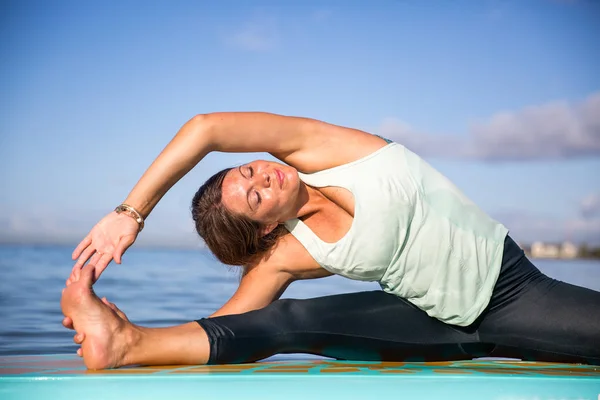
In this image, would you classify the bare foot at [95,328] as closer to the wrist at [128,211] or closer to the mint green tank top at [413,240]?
the wrist at [128,211]

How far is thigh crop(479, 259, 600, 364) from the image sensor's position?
2543mm

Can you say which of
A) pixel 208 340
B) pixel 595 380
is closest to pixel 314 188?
pixel 208 340

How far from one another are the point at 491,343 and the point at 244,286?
93 centimetres

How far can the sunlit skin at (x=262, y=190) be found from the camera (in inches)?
101

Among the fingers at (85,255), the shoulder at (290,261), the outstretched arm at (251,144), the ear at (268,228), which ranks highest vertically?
the outstretched arm at (251,144)

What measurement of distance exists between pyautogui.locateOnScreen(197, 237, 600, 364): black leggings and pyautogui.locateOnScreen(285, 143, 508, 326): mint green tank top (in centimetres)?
7

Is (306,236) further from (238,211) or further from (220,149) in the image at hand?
(220,149)

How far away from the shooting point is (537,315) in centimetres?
261

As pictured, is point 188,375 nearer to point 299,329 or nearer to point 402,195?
point 299,329

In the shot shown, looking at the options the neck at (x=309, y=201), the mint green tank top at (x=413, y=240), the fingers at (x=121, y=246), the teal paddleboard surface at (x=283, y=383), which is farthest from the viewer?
the neck at (x=309, y=201)

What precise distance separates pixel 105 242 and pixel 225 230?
568 mm

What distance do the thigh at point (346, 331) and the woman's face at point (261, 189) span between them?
13.1 inches

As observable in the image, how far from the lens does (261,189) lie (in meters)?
2.56

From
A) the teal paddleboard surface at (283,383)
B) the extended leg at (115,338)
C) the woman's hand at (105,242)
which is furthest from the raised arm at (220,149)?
the teal paddleboard surface at (283,383)
